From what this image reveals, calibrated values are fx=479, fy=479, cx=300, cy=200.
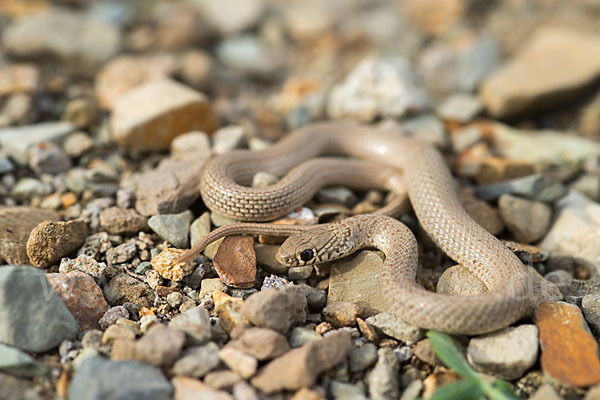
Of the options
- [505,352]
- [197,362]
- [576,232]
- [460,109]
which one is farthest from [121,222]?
[460,109]

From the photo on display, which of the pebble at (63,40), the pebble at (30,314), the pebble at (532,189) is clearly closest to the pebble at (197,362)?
the pebble at (30,314)

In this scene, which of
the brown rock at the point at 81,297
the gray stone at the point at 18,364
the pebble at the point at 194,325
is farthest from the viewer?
the brown rock at the point at 81,297

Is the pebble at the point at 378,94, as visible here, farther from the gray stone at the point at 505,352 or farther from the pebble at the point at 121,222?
the gray stone at the point at 505,352

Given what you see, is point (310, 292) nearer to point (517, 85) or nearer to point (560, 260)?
point (560, 260)

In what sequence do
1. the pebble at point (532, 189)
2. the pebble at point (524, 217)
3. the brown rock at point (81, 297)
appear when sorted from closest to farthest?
the brown rock at point (81, 297), the pebble at point (524, 217), the pebble at point (532, 189)

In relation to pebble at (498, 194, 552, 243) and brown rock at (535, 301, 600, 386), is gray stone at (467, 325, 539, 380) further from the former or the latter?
pebble at (498, 194, 552, 243)

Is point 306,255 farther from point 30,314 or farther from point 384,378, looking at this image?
point 30,314

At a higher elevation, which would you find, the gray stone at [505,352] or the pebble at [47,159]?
the pebble at [47,159]
